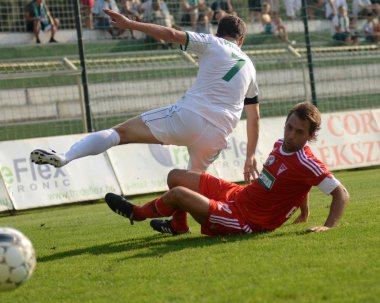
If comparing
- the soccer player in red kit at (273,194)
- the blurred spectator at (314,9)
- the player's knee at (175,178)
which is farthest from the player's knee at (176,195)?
the blurred spectator at (314,9)

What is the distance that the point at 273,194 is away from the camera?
24.3ft

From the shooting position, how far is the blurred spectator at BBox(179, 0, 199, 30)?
17.8 meters

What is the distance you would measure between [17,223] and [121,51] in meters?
7.68

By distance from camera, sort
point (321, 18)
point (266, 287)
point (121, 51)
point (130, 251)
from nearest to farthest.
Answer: point (266, 287) → point (130, 251) → point (121, 51) → point (321, 18)

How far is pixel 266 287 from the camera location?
5191 millimetres

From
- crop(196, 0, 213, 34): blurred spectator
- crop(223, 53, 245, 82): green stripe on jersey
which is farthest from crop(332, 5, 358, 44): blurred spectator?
crop(223, 53, 245, 82): green stripe on jersey

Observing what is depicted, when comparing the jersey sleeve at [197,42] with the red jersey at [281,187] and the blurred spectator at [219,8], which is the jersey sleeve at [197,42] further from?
the blurred spectator at [219,8]

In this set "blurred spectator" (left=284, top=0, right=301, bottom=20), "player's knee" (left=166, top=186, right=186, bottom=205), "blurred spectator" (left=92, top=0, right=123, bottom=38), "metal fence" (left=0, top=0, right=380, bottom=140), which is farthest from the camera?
"blurred spectator" (left=284, top=0, right=301, bottom=20)

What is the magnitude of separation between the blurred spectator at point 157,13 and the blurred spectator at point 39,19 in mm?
2186

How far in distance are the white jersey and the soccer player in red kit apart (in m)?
0.74

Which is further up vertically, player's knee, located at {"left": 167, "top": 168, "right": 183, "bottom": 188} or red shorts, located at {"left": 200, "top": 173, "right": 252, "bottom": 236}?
player's knee, located at {"left": 167, "top": 168, "right": 183, "bottom": 188}

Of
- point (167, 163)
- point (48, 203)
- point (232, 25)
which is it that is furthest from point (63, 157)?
point (167, 163)

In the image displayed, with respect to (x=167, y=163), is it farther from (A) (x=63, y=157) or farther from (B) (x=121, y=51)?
(A) (x=63, y=157)

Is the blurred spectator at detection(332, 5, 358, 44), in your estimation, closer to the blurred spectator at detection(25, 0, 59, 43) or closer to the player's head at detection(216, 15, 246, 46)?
the blurred spectator at detection(25, 0, 59, 43)
